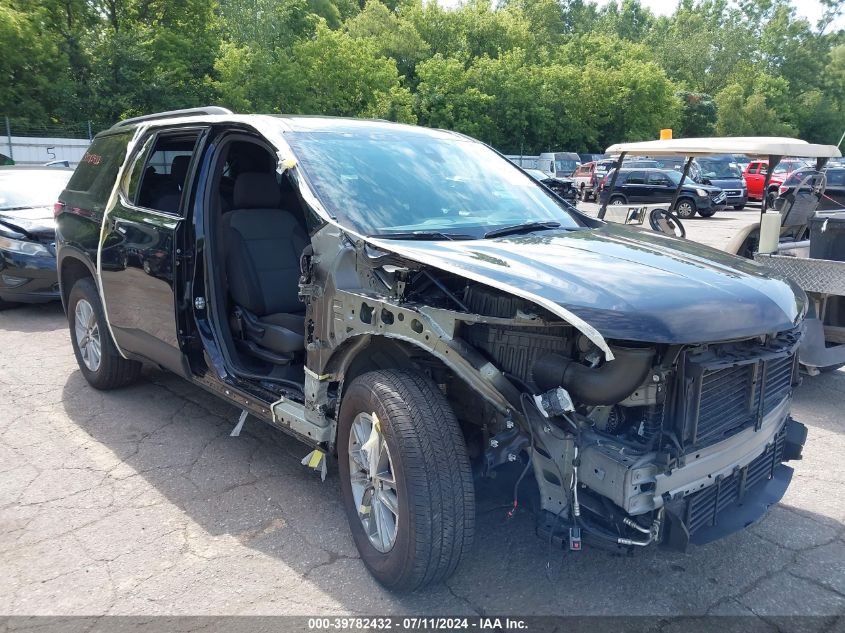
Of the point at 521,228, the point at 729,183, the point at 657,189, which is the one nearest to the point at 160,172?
the point at 521,228

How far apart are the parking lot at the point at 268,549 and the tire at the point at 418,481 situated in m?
0.24

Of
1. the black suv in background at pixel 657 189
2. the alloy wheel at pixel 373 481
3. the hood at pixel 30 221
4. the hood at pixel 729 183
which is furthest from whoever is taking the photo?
the hood at pixel 729 183

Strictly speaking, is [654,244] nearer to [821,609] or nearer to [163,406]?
[821,609]

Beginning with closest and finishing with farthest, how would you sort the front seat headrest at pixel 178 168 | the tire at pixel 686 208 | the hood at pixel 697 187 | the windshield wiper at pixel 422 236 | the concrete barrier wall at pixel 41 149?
the windshield wiper at pixel 422 236 < the front seat headrest at pixel 178 168 < the hood at pixel 697 187 < the tire at pixel 686 208 < the concrete barrier wall at pixel 41 149

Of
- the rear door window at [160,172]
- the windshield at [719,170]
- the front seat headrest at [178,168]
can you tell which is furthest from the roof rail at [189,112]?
the windshield at [719,170]

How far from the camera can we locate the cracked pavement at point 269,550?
298 centimetres

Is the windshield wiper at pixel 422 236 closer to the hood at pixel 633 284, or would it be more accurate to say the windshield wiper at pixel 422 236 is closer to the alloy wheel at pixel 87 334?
the hood at pixel 633 284

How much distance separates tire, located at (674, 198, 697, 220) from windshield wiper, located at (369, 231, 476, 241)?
19.7m

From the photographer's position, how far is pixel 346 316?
312 centimetres

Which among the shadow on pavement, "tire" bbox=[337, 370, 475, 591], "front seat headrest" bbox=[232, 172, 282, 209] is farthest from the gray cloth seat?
the shadow on pavement

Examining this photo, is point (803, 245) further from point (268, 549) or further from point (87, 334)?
point (87, 334)

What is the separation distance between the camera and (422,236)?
3271 millimetres

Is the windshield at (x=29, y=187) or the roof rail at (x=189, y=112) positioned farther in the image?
the windshield at (x=29, y=187)

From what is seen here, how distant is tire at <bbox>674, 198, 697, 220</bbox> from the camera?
21531 millimetres
